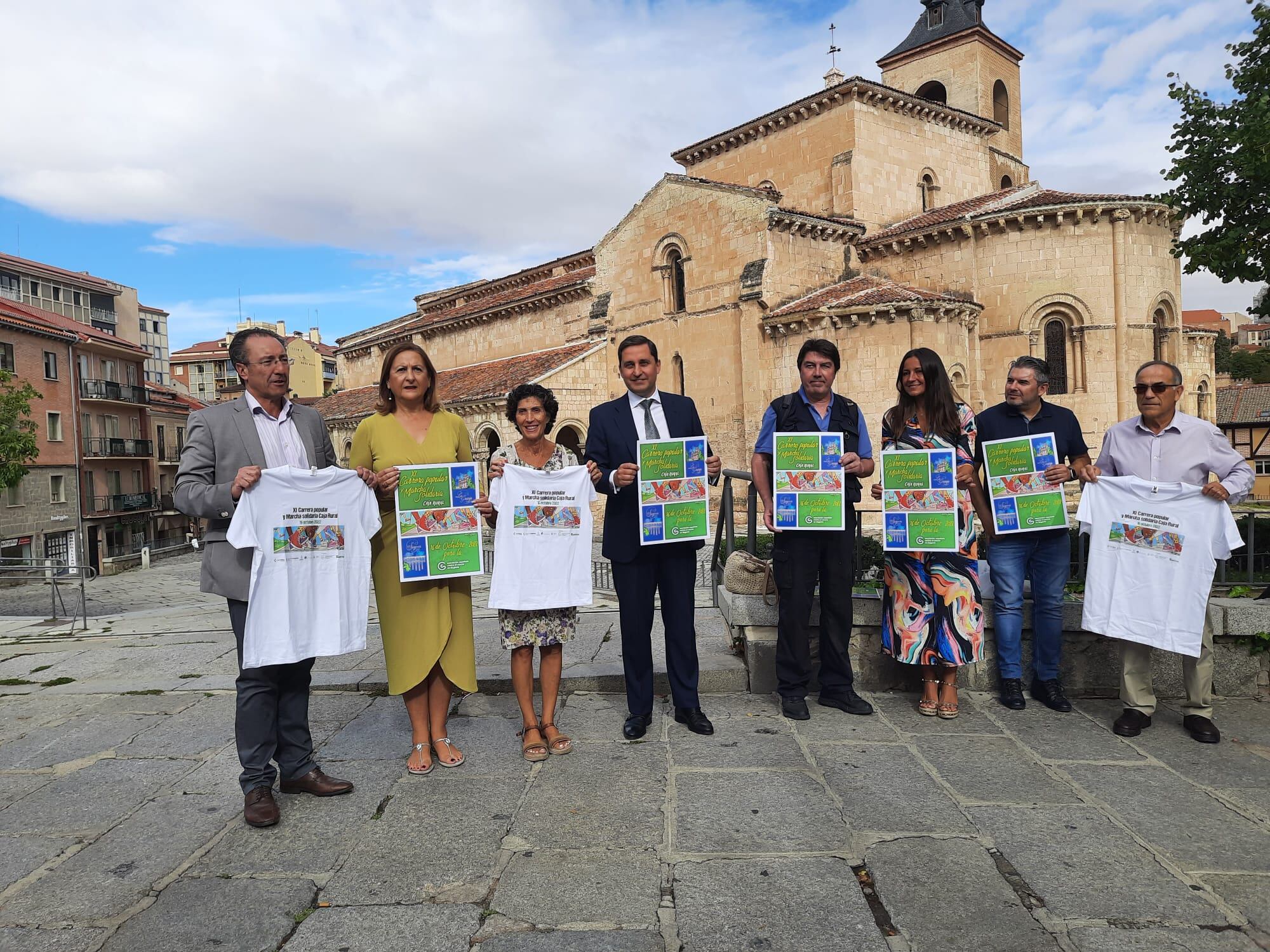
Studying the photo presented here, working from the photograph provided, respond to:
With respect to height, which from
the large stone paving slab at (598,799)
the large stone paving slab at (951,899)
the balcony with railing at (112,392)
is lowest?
the large stone paving slab at (951,899)

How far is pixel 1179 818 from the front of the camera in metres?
3.27

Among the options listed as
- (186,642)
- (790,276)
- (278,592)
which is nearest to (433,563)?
(278,592)

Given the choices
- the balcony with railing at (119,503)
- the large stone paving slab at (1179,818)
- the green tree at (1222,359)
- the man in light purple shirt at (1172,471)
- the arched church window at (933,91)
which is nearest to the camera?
the large stone paving slab at (1179,818)

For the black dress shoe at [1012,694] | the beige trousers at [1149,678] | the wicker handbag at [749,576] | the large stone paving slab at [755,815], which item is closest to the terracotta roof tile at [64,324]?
the wicker handbag at [749,576]

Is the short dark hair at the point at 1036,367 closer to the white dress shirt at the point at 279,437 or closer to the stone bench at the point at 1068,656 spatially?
the stone bench at the point at 1068,656

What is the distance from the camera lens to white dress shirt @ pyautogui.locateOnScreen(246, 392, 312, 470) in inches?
144

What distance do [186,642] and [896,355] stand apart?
15493 mm

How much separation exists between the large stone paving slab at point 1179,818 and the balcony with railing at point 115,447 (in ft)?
135

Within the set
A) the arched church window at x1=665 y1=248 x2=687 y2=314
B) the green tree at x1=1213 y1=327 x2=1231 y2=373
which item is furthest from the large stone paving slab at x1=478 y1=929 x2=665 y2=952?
the green tree at x1=1213 y1=327 x2=1231 y2=373

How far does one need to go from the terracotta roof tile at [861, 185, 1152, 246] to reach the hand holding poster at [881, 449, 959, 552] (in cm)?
1672

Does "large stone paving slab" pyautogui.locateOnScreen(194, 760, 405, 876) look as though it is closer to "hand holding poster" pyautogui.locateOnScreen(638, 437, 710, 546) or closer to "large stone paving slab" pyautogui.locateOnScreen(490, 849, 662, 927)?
"large stone paving slab" pyautogui.locateOnScreen(490, 849, 662, 927)

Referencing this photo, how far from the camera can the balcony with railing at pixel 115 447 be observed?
37.2 m

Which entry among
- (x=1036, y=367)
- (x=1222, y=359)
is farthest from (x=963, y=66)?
(x=1222, y=359)

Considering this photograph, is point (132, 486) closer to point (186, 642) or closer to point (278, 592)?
point (186, 642)
